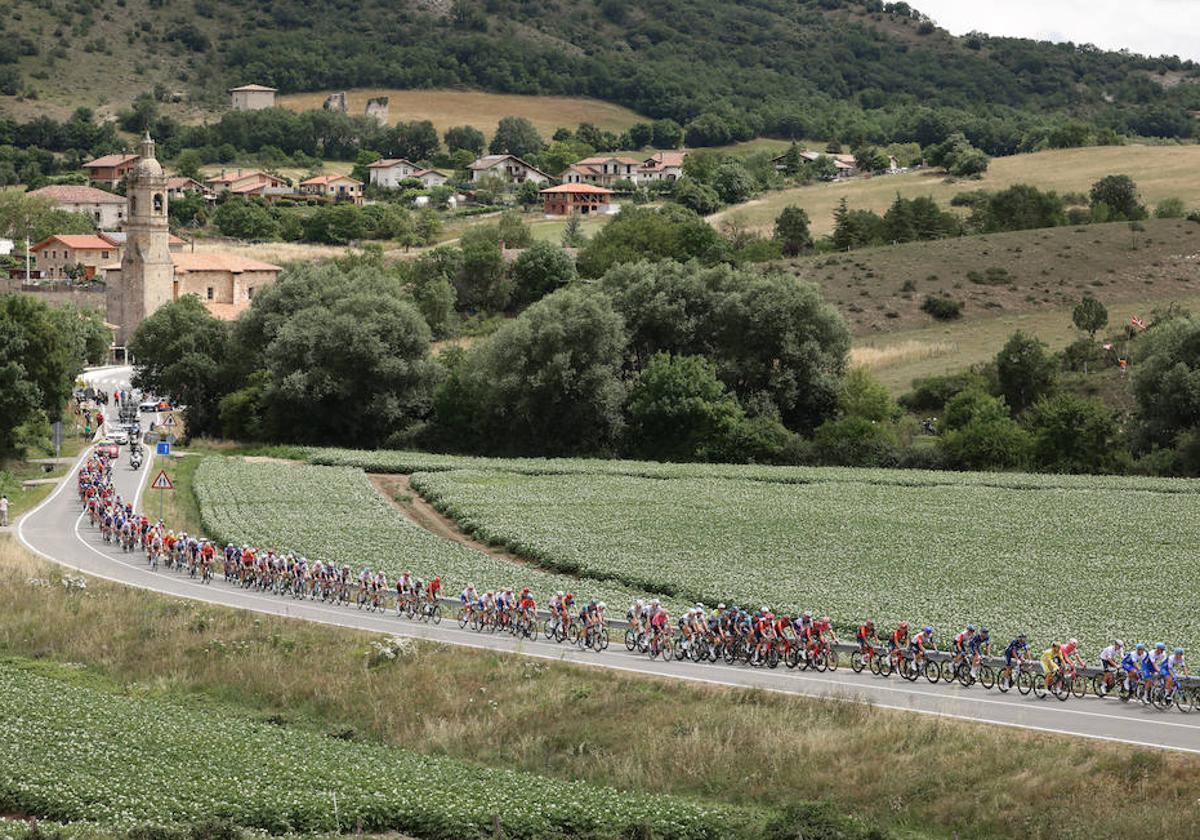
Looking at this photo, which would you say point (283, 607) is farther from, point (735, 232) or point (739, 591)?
point (735, 232)

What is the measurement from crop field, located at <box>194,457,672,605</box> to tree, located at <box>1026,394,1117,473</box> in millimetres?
28269

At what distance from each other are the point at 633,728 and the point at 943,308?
81419 millimetres

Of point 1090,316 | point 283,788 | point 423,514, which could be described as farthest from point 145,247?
point 283,788

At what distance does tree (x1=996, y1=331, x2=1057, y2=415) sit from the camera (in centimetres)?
8781

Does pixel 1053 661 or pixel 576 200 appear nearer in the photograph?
pixel 1053 661

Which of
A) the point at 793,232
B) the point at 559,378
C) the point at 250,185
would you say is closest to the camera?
the point at 559,378

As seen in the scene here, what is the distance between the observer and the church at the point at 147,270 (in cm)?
13362

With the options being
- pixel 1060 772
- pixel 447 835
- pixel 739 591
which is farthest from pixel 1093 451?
pixel 447 835

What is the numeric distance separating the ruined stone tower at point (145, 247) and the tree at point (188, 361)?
103 feet

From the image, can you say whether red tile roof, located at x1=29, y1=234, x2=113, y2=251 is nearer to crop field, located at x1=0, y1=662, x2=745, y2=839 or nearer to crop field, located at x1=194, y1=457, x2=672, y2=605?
crop field, located at x1=194, y1=457, x2=672, y2=605

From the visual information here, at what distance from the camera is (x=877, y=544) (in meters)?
59.5

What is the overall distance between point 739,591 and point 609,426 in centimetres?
3696

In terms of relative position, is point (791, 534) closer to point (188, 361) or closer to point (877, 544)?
point (877, 544)

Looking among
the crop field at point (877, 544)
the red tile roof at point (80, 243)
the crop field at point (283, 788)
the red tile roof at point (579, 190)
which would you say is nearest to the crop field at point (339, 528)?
the crop field at point (877, 544)
